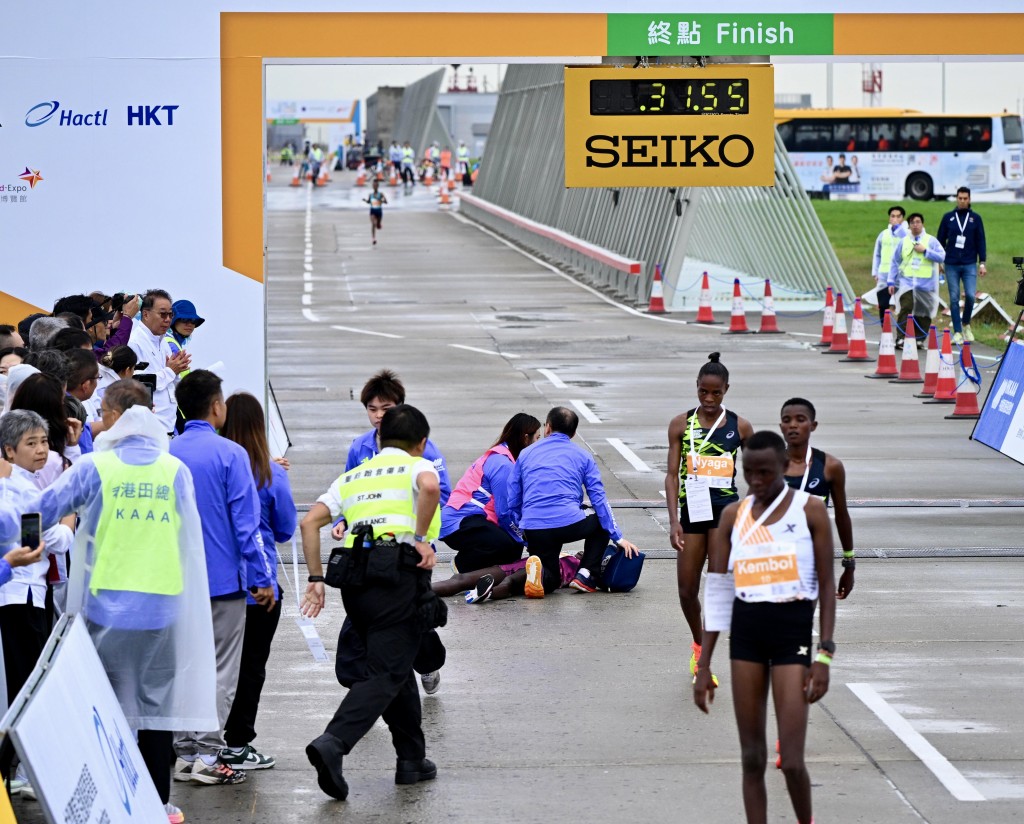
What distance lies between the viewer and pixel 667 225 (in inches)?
1308

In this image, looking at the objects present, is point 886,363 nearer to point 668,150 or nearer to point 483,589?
point 668,150

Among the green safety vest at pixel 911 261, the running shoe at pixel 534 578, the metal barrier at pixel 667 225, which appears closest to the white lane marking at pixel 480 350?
the green safety vest at pixel 911 261

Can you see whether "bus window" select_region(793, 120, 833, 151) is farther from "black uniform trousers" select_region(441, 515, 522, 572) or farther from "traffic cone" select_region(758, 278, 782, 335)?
"black uniform trousers" select_region(441, 515, 522, 572)

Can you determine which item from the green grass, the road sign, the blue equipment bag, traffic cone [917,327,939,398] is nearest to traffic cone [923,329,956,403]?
traffic cone [917,327,939,398]

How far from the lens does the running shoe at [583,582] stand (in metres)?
11.4

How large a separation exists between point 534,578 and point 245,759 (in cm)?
381

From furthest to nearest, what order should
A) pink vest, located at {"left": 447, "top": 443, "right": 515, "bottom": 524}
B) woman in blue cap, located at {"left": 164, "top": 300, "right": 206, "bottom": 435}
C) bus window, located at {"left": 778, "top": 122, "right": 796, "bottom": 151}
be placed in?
bus window, located at {"left": 778, "top": 122, "right": 796, "bottom": 151} → woman in blue cap, located at {"left": 164, "top": 300, "right": 206, "bottom": 435} → pink vest, located at {"left": 447, "top": 443, "right": 515, "bottom": 524}

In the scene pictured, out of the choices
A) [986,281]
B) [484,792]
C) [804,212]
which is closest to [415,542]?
[484,792]

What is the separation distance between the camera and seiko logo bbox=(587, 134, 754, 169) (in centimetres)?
1455

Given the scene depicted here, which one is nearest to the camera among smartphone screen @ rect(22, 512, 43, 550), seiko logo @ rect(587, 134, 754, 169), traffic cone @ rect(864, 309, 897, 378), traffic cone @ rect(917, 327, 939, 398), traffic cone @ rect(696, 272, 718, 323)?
smartphone screen @ rect(22, 512, 43, 550)

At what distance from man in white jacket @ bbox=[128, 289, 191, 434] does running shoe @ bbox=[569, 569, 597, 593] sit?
3.21 meters

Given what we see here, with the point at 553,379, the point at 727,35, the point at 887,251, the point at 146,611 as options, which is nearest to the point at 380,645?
the point at 146,611

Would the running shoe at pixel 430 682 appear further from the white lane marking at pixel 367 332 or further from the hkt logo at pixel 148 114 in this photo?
the white lane marking at pixel 367 332

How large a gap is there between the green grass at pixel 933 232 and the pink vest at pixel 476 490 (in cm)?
1615
